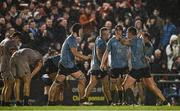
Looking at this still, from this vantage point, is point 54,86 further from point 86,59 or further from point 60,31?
point 60,31

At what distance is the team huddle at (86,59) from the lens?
2264cm

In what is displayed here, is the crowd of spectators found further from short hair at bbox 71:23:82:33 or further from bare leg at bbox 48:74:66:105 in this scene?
short hair at bbox 71:23:82:33

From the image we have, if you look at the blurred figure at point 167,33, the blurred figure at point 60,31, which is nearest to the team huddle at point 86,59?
the blurred figure at point 60,31

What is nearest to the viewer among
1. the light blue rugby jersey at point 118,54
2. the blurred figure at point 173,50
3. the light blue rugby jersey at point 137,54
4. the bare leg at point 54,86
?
the light blue rugby jersey at point 137,54

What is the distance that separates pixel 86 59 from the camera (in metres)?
23.2

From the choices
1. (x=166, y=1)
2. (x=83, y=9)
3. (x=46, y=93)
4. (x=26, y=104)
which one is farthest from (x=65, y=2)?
(x=26, y=104)

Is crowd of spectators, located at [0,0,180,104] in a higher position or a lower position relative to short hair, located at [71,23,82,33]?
higher

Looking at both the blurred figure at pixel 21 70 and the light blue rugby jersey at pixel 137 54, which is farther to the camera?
the blurred figure at pixel 21 70

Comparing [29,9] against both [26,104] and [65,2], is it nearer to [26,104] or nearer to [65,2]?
[65,2]

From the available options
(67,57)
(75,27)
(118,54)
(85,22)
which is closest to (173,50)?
(85,22)

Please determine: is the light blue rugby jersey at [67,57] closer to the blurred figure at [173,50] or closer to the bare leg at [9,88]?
the bare leg at [9,88]

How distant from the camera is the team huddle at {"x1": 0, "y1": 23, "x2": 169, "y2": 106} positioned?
891 inches

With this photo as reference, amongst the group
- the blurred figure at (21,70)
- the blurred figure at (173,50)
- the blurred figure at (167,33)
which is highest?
the blurred figure at (167,33)

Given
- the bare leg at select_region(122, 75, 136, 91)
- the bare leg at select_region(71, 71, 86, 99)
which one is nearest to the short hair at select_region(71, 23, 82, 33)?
the bare leg at select_region(71, 71, 86, 99)
